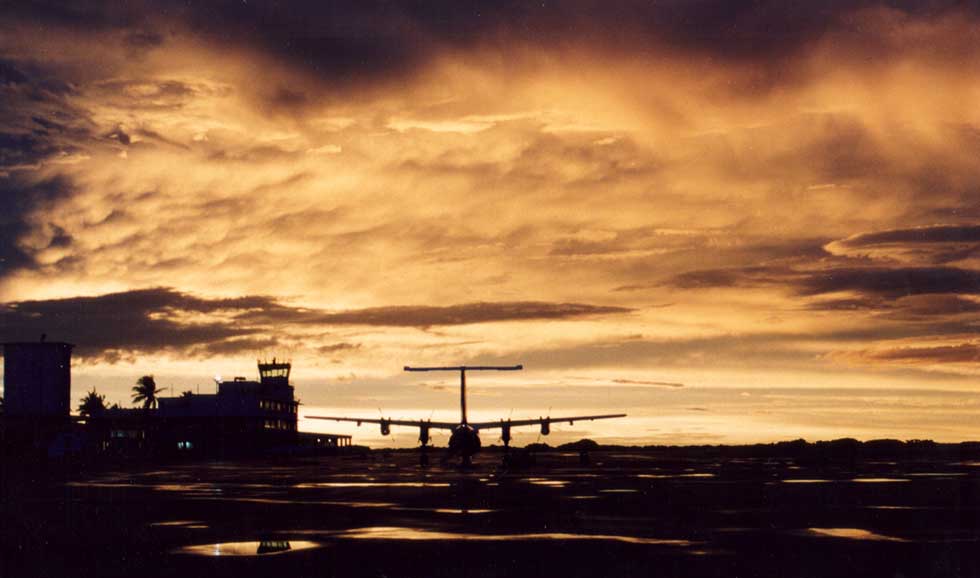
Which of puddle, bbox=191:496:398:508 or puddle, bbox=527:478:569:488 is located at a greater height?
puddle, bbox=191:496:398:508

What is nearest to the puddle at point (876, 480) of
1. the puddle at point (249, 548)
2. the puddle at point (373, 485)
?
the puddle at point (373, 485)

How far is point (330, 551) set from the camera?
2564 centimetres

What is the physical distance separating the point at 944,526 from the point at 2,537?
2760 centimetres

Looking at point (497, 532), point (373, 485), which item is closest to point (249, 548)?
point (497, 532)

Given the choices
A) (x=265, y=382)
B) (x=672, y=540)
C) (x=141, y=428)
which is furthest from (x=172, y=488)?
(x=265, y=382)

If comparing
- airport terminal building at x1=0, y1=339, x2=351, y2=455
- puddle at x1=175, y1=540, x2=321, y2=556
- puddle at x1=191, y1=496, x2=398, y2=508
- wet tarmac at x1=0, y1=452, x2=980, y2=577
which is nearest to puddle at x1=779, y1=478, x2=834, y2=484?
wet tarmac at x1=0, y1=452, x2=980, y2=577

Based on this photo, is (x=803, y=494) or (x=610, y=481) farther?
(x=610, y=481)

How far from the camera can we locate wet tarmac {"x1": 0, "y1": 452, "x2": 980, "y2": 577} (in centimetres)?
2288

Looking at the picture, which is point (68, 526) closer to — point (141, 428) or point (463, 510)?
point (463, 510)

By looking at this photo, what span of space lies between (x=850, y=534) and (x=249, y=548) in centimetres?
1650

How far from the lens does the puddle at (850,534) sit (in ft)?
93.8

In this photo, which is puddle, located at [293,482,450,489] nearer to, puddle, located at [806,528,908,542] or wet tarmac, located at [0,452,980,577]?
wet tarmac, located at [0,452,980,577]

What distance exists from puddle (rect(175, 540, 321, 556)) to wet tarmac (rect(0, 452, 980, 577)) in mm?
69

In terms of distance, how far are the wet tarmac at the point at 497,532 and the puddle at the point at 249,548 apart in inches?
2.7
